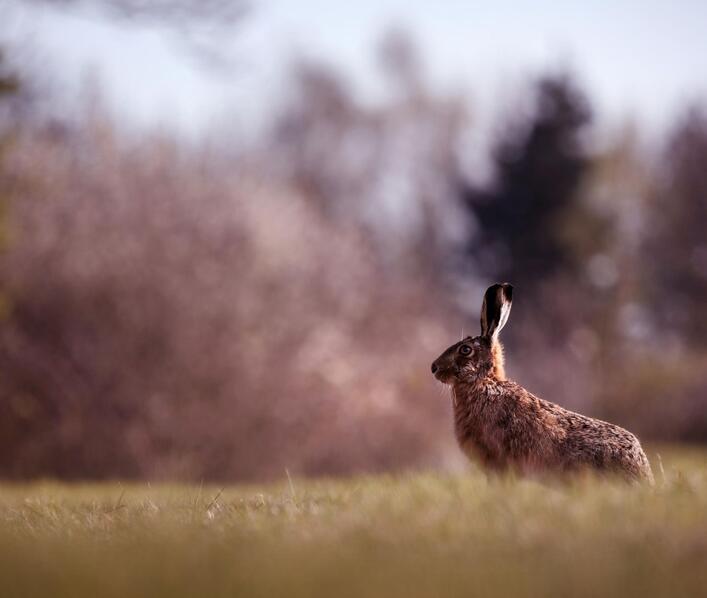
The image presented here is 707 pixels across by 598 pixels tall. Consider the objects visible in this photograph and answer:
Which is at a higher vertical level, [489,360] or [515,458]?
[489,360]

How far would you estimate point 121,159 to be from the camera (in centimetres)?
2209

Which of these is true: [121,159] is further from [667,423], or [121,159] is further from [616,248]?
[616,248]

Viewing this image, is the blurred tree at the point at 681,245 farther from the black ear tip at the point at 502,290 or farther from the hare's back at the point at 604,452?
the hare's back at the point at 604,452

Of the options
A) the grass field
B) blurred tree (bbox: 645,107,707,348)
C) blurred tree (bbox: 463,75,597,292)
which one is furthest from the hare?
blurred tree (bbox: 645,107,707,348)

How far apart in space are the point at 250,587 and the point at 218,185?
19.0 metres

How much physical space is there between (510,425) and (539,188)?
101 ft

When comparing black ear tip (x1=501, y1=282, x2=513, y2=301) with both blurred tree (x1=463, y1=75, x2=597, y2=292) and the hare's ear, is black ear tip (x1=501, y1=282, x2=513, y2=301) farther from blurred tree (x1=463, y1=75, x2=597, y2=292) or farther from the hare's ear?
blurred tree (x1=463, y1=75, x2=597, y2=292)

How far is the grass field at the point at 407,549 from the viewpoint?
13.8 feet

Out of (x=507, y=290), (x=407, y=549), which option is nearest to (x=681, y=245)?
(x=507, y=290)

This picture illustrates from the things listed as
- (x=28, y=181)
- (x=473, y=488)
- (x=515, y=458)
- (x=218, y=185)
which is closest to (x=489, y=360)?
(x=515, y=458)

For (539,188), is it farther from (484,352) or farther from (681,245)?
(484,352)

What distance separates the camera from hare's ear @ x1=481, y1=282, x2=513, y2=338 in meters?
7.84

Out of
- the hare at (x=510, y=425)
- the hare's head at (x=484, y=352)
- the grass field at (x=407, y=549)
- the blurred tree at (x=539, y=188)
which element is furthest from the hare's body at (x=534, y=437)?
the blurred tree at (x=539, y=188)

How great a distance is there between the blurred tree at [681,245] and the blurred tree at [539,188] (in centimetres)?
357
